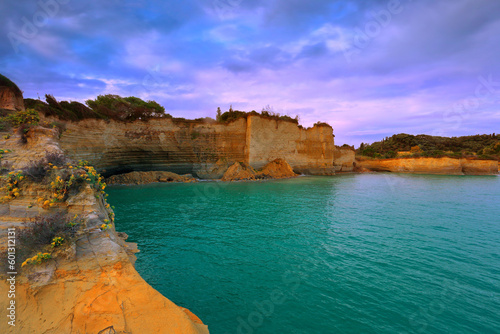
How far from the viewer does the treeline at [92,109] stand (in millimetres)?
16438

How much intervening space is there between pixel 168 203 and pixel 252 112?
65.5ft

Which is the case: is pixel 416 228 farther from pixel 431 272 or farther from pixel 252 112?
pixel 252 112

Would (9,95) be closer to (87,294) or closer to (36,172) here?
(36,172)

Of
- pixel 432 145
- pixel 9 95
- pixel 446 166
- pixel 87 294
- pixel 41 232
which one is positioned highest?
pixel 432 145

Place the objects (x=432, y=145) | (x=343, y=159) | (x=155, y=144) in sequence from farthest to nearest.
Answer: (x=432, y=145) < (x=343, y=159) < (x=155, y=144)

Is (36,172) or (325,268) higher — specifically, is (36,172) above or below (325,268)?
above

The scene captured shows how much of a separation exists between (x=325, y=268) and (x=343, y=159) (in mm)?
42528

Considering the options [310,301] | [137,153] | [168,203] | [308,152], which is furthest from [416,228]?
[308,152]

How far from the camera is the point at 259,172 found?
2995 cm

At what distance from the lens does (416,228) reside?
29.9ft

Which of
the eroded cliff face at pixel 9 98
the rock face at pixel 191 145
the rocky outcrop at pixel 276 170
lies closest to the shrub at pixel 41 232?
the eroded cliff face at pixel 9 98

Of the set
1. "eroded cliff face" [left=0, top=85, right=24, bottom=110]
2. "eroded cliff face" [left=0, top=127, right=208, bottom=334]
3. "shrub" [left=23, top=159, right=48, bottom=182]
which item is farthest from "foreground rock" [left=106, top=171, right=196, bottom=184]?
"eroded cliff face" [left=0, top=127, right=208, bottom=334]

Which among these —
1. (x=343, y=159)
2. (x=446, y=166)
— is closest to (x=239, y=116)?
(x=343, y=159)

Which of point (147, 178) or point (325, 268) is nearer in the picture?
point (325, 268)
